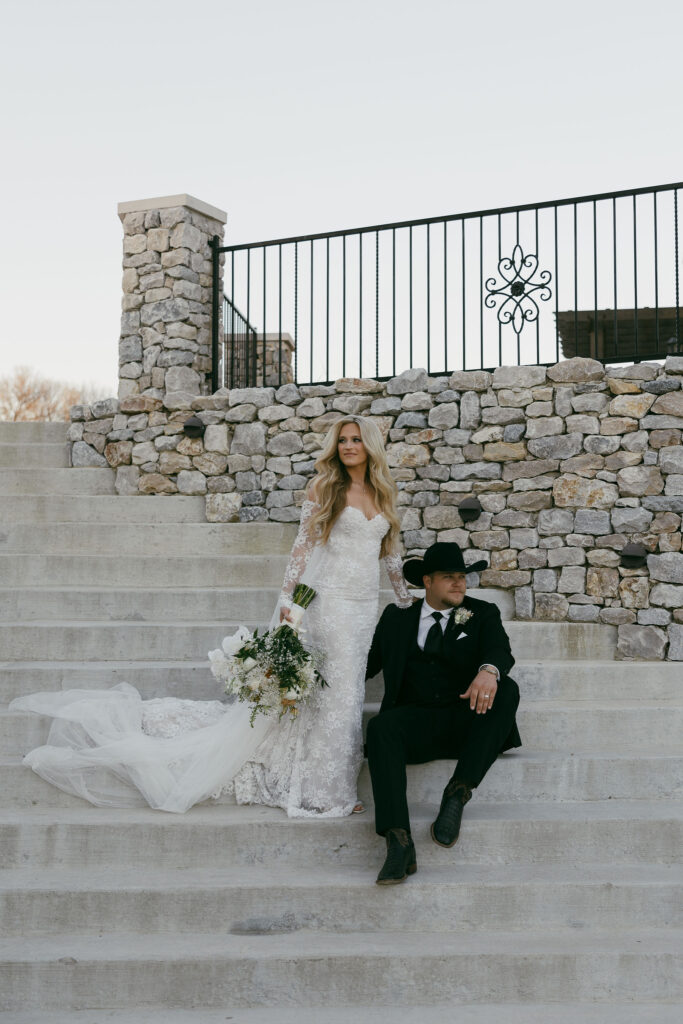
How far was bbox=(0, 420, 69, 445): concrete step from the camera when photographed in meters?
7.56

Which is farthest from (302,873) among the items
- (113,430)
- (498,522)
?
(113,430)

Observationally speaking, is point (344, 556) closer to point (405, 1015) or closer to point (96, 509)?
point (405, 1015)

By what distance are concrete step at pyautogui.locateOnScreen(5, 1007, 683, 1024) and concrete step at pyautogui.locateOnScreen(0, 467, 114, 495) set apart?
14.9 feet

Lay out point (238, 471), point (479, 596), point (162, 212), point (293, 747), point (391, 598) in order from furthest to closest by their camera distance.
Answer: point (162, 212) → point (238, 471) → point (479, 596) → point (391, 598) → point (293, 747)

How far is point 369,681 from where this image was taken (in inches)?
191

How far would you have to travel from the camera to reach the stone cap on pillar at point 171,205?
7.37 metres

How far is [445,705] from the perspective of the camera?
163 inches

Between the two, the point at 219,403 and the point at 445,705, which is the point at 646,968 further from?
the point at 219,403

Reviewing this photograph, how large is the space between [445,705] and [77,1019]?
Result: 6.19 ft

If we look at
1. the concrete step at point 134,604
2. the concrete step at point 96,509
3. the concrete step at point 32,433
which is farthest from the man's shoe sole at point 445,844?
the concrete step at point 32,433

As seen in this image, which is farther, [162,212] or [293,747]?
[162,212]

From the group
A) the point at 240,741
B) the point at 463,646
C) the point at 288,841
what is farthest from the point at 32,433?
the point at 288,841

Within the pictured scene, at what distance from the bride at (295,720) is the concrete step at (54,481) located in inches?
114

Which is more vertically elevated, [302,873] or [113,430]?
[113,430]
